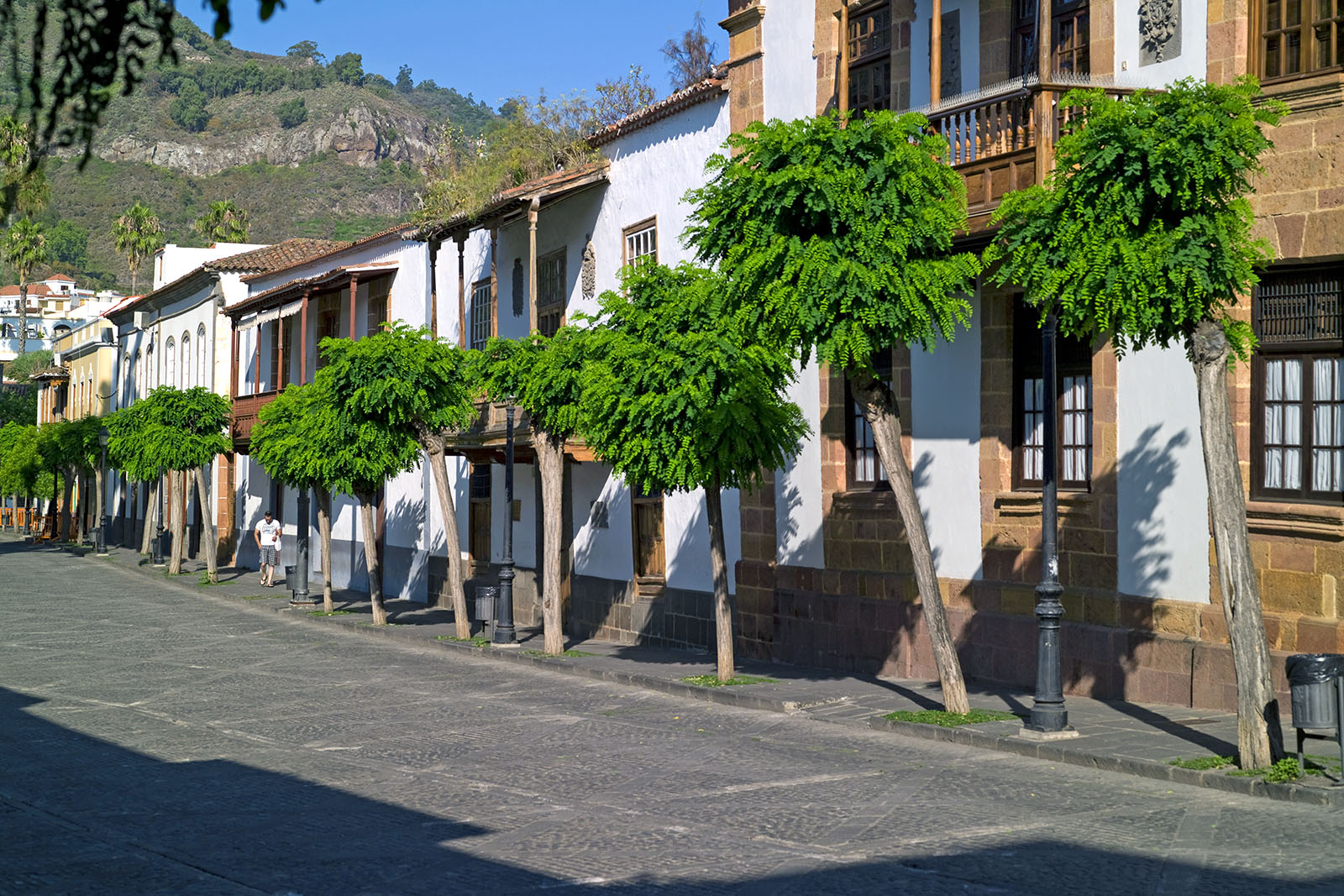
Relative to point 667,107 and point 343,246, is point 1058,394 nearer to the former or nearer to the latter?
point 667,107

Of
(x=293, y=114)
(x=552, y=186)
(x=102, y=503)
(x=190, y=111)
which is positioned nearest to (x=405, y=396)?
(x=552, y=186)

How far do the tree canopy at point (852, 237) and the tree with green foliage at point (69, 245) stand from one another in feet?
→ 466

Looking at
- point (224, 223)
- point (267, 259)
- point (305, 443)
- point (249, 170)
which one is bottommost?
point (305, 443)

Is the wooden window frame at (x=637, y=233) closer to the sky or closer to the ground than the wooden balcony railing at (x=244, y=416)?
closer to the sky

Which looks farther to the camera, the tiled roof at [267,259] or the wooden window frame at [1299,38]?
the tiled roof at [267,259]

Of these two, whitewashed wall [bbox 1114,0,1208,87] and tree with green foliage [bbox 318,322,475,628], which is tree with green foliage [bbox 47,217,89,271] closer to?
tree with green foliage [bbox 318,322,475,628]

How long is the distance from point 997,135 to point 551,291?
13.1 m

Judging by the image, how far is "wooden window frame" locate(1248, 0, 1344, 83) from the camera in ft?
41.1

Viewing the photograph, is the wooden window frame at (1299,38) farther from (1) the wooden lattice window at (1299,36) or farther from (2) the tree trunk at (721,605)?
(2) the tree trunk at (721,605)

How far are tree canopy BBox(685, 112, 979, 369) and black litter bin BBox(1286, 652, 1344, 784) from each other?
4521 mm

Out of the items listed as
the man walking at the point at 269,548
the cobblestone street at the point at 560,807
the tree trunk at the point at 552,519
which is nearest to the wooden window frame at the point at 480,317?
the tree trunk at the point at 552,519

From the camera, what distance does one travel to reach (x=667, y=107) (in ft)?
72.6

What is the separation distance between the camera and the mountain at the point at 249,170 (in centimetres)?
14738

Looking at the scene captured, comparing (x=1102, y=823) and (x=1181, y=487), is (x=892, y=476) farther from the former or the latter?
(x=1102, y=823)
